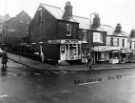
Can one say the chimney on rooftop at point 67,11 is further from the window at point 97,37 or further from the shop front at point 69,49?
the window at point 97,37

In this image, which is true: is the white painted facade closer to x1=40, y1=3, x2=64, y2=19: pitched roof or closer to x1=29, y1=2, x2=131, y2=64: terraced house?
x1=29, y1=2, x2=131, y2=64: terraced house

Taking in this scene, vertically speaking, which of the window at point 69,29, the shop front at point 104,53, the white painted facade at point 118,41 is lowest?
the shop front at point 104,53

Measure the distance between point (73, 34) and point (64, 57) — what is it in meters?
4.98

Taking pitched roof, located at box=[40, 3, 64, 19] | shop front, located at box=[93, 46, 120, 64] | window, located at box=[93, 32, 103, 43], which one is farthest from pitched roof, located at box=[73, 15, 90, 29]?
shop front, located at box=[93, 46, 120, 64]

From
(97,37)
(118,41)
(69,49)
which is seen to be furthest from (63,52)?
(118,41)

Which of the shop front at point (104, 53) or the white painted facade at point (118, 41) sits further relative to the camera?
the white painted facade at point (118, 41)

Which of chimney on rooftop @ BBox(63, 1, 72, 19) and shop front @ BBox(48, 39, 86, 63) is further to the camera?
chimney on rooftop @ BBox(63, 1, 72, 19)

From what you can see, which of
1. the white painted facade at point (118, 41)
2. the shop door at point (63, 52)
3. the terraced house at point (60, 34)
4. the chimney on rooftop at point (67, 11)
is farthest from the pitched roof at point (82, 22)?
the shop door at point (63, 52)

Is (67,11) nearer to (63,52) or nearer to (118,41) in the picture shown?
(63,52)

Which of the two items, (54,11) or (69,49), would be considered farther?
(54,11)

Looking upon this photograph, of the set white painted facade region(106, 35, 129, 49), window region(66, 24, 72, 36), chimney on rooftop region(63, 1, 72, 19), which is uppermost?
chimney on rooftop region(63, 1, 72, 19)

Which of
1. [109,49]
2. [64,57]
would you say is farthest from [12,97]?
[109,49]

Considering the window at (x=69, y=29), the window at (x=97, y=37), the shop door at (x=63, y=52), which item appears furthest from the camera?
the window at (x=97, y=37)

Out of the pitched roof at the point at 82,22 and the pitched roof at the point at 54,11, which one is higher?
the pitched roof at the point at 54,11
